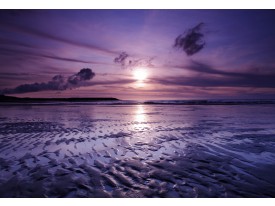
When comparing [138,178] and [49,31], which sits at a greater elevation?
[49,31]

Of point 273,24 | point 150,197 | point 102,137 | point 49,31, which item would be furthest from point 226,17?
point 150,197

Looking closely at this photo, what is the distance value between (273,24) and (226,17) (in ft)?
11.3

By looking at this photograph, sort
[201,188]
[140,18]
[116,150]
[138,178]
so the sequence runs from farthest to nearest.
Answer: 1. [140,18]
2. [116,150]
3. [138,178]
4. [201,188]

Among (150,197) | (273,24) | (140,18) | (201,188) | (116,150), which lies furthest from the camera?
(273,24)

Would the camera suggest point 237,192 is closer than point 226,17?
Yes

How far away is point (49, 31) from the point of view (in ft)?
44.8

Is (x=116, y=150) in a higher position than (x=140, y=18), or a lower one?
lower

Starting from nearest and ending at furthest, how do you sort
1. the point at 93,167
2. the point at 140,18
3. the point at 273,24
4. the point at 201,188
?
the point at 201,188, the point at 93,167, the point at 140,18, the point at 273,24

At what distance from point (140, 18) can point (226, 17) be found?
179 inches

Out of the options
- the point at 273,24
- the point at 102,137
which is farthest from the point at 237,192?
the point at 273,24

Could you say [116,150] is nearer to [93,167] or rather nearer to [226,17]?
[93,167]

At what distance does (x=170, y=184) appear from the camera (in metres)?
3.90
